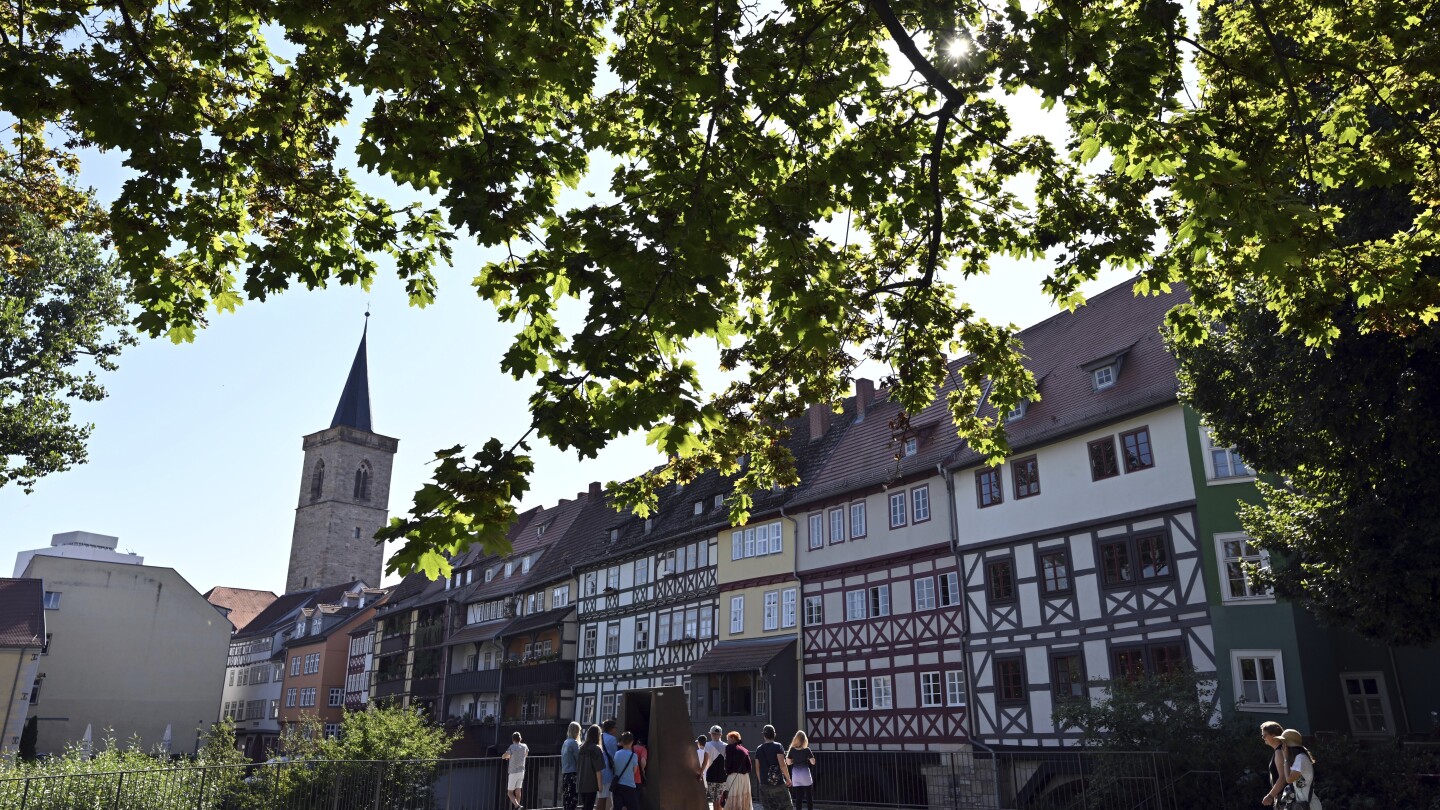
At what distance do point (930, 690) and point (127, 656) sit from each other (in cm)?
4439

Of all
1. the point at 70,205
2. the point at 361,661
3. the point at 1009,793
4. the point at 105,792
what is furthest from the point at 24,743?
the point at 70,205

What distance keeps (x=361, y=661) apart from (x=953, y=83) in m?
64.9

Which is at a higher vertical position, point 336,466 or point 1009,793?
point 336,466

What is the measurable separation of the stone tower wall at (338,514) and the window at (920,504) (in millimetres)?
71792

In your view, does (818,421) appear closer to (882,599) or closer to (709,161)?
(882,599)

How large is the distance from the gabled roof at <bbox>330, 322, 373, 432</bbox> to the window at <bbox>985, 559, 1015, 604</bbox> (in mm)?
81234

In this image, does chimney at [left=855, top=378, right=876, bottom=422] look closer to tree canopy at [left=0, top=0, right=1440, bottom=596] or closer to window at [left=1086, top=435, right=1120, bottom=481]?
window at [left=1086, top=435, right=1120, bottom=481]

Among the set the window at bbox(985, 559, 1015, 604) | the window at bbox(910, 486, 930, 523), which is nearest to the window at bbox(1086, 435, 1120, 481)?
the window at bbox(985, 559, 1015, 604)

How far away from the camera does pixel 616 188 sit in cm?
850

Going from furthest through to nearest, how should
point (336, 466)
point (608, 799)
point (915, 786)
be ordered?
1. point (336, 466)
2. point (915, 786)
3. point (608, 799)

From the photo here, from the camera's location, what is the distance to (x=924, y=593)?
29078 mm

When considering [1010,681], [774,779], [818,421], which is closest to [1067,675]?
[1010,681]

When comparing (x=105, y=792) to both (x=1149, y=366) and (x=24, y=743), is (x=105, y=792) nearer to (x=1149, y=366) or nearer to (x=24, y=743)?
(x=1149, y=366)

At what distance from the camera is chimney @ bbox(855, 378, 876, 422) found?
3541 cm
